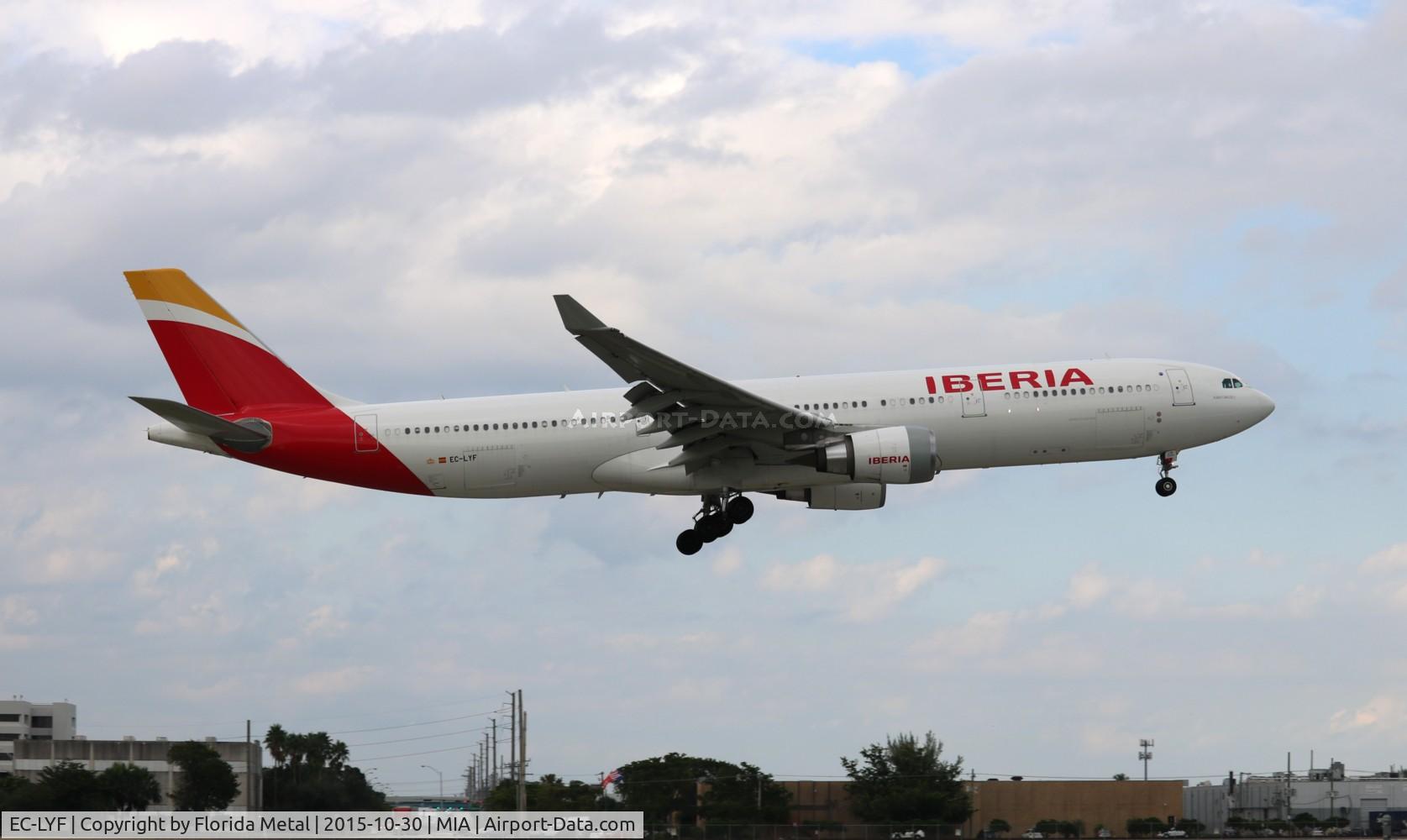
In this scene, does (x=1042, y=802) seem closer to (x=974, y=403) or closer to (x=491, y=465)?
(x=974, y=403)

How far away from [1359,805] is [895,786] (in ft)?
152

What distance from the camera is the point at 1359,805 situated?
8894cm

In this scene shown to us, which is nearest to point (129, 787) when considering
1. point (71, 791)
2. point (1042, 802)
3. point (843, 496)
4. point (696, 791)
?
point (71, 791)

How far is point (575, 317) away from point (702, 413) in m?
5.83

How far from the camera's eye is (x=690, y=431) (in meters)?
40.2

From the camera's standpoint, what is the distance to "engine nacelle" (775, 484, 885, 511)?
139 ft

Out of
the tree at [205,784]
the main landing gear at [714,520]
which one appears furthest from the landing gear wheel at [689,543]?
the tree at [205,784]

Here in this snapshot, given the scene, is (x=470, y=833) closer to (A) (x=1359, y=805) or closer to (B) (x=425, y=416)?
(B) (x=425, y=416)

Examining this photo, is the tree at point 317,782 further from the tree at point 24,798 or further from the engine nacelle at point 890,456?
the engine nacelle at point 890,456

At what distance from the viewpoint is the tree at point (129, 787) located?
5591 cm

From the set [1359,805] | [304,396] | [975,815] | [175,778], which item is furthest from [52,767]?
[1359,805]

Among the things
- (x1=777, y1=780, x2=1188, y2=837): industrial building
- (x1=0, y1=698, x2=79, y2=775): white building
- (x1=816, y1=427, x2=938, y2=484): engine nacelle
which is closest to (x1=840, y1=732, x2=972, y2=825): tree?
(x1=777, y1=780, x2=1188, y2=837): industrial building

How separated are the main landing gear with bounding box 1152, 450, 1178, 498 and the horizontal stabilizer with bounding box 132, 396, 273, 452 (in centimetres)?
2450

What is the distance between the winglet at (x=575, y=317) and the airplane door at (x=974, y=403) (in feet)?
35.3
